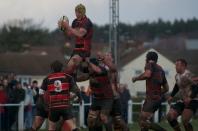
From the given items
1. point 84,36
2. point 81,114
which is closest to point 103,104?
point 84,36

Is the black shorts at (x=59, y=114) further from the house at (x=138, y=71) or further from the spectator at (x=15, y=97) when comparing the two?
the house at (x=138, y=71)

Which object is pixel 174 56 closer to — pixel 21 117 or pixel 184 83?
pixel 21 117

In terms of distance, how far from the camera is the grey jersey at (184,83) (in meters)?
19.8

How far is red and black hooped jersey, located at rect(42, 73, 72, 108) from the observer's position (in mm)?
17344

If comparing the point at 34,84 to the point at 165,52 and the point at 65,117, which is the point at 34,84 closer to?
the point at 65,117

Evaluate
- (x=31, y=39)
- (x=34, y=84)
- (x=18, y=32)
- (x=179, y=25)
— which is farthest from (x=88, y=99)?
(x=179, y=25)

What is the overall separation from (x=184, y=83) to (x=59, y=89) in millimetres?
4000

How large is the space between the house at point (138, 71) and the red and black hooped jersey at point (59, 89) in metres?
76.6

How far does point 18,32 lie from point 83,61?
8535cm

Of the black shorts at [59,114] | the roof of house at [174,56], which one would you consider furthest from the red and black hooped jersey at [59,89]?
the roof of house at [174,56]

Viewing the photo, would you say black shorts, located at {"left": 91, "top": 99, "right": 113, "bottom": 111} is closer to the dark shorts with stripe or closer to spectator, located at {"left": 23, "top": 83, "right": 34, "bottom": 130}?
the dark shorts with stripe

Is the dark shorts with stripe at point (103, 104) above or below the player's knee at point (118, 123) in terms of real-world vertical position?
above

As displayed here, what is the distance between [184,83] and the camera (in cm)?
1978

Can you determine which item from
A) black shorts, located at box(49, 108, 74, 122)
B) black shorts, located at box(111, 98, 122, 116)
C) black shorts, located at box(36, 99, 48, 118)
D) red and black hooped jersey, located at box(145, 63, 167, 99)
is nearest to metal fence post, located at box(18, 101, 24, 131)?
black shorts, located at box(36, 99, 48, 118)
